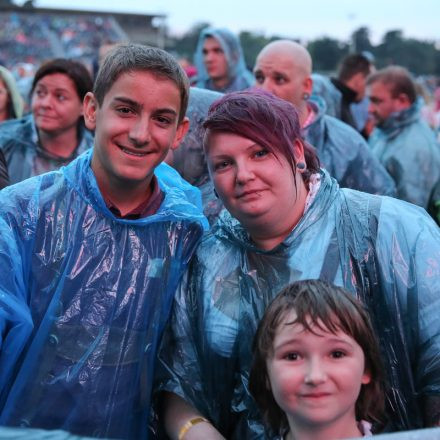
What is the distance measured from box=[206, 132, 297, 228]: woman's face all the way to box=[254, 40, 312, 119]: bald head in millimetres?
2132

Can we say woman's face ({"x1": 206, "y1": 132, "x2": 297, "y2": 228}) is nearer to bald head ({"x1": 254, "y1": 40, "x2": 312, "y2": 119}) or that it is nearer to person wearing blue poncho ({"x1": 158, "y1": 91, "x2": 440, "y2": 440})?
person wearing blue poncho ({"x1": 158, "y1": 91, "x2": 440, "y2": 440})

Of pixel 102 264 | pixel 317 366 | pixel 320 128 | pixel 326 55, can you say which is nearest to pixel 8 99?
pixel 320 128

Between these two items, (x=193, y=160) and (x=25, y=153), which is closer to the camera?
(x=193, y=160)

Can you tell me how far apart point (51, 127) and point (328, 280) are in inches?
88.1

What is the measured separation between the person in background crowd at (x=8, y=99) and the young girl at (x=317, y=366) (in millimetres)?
3395

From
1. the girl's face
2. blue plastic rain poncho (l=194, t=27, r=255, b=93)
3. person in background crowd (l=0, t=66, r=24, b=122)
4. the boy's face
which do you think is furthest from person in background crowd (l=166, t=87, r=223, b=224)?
blue plastic rain poncho (l=194, t=27, r=255, b=93)

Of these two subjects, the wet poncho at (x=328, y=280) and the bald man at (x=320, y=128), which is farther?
the bald man at (x=320, y=128)

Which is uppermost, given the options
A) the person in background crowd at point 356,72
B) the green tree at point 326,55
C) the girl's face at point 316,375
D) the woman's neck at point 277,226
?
the green tree at point 326,55

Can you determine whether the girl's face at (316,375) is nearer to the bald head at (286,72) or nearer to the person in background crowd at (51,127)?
the person in background crowd at (51,127)

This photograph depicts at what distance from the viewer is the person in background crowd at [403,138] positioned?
14.6 feet

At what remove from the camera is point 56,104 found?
12.5ft

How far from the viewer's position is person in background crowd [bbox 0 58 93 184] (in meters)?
3.71

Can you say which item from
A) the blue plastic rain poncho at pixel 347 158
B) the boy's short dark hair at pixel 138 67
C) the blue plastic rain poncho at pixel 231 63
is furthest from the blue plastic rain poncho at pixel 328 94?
the boy's short dark hair at pixel 138 67

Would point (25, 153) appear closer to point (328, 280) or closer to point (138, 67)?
point (138, 67)
